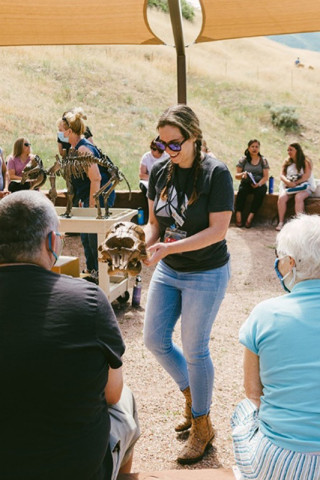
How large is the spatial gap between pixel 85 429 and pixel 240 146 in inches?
843

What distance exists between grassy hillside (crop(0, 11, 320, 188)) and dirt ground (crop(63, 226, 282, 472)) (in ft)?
29.7

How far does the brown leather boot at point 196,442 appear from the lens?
2668 mm

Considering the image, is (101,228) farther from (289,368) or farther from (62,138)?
(289,368)

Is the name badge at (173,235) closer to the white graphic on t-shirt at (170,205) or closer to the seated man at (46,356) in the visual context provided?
the white graphic on t-shirt at (170,205)

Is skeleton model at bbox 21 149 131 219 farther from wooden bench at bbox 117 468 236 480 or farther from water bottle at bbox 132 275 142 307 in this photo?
wooden bench at bbox 117 468 236 480

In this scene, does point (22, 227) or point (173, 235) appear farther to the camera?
point (173, 235)

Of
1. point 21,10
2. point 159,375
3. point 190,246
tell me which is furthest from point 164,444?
point 21,10

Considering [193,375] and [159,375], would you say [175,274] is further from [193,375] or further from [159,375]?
[159,375]

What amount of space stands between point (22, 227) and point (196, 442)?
5.38 ft

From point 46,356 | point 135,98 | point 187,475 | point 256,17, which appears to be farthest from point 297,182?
point 135,98

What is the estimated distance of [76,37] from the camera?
6984 millimetres

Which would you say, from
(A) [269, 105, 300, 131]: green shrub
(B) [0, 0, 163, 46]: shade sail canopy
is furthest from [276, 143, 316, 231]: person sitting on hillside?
(A) [269, 105, 300, 131]: green shrub

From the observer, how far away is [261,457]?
5.57 ft

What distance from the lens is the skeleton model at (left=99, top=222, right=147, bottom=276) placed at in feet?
8.32
